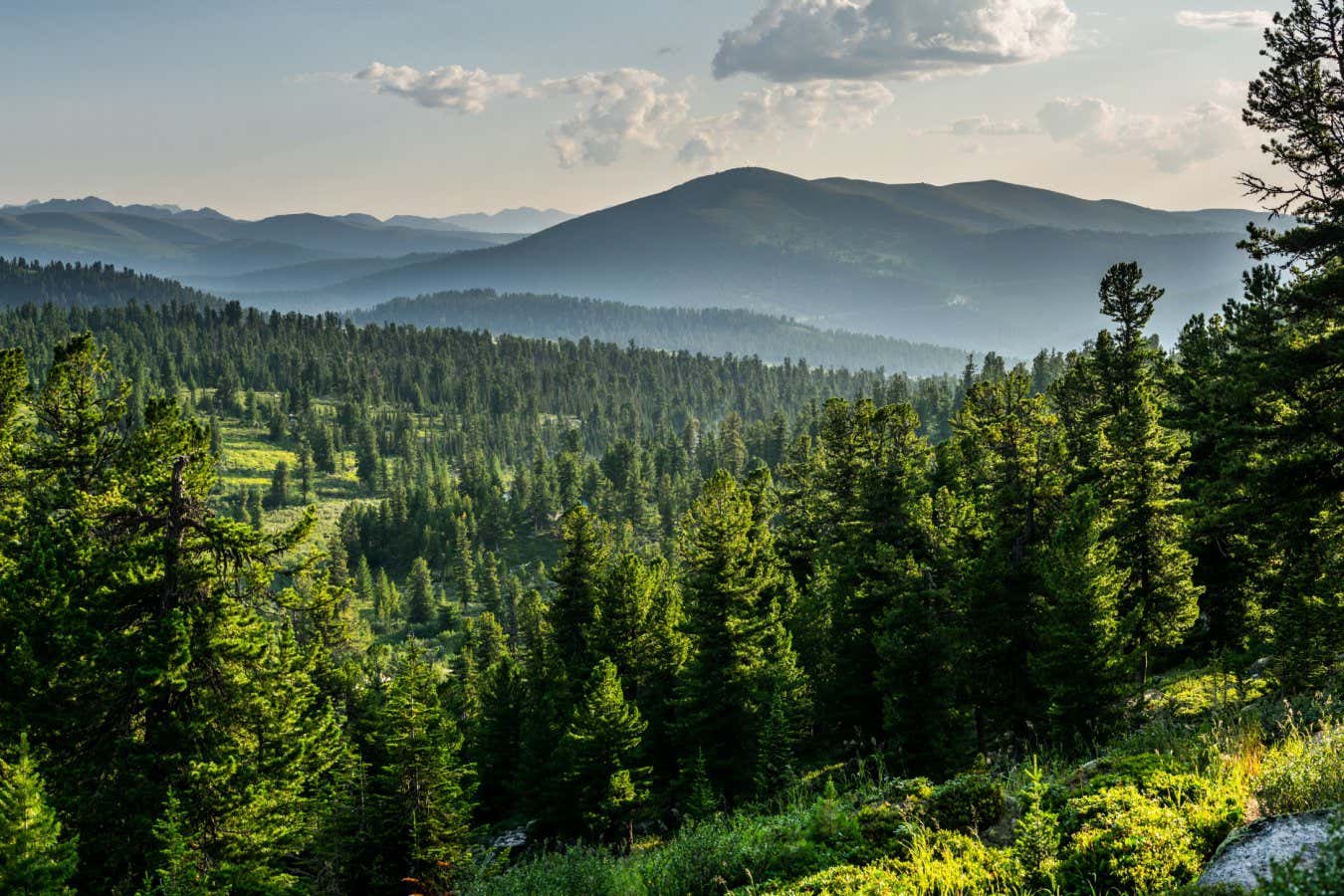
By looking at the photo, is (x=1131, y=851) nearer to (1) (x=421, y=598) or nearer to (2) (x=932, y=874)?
(2) (x=932, y=874)

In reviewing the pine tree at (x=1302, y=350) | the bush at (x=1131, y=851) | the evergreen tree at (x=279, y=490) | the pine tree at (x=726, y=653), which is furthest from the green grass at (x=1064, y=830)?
the evergreen tree at (x=279, y=490)

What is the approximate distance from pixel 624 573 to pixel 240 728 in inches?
781

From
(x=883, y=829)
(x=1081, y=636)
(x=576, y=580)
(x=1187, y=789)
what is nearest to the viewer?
(x=1187, y=789)

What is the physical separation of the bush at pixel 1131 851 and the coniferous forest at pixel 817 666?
1.5 inches

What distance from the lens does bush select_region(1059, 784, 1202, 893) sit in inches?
291

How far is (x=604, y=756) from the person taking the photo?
3195 cm

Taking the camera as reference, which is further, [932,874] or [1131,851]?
[932,874]

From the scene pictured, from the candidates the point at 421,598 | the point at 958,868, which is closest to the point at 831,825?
the point at 958,868

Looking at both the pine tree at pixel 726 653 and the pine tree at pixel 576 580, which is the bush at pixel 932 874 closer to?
the pine tree at pixel 726 653

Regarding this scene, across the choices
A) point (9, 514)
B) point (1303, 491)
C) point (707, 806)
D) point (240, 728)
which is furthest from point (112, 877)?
point (1303, 491)

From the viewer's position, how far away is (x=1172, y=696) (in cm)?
2509

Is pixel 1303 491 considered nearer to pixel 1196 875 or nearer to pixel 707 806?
pixel 1196 875

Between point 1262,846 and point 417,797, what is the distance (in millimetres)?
23729

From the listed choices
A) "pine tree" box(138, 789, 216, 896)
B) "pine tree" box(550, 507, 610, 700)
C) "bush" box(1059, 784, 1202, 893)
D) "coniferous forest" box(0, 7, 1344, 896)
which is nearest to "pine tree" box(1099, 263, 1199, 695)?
"coniferous forest" box(0, 7, 1344, 896)
